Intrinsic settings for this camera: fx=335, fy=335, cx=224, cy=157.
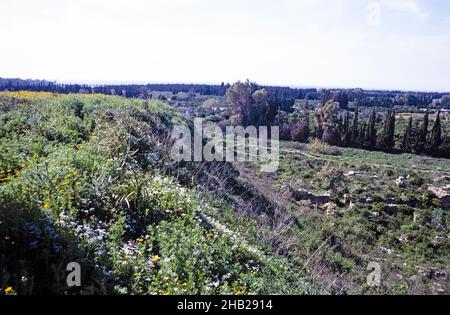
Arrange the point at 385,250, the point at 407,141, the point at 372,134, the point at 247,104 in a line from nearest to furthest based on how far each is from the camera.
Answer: the point at 385,250 → the point at 407,141 → the point at 372,134 → the point at 247,104

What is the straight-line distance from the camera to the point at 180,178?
811 cm

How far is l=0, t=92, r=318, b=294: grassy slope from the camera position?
3260 millimetres

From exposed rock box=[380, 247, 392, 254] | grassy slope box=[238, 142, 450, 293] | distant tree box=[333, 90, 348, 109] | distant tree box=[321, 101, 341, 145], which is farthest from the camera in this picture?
distant tree box=[333, 90, 348, 109]

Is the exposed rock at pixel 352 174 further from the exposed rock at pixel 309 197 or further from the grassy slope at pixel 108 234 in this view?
the grassy slope at pixel 108 234

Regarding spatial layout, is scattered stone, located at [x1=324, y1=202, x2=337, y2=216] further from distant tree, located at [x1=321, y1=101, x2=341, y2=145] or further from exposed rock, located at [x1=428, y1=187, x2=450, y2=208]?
distant tree, located at [x1=321, y1=101, x2=341, y2=145]

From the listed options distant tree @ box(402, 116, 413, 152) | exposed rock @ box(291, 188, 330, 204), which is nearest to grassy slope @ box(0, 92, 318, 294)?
exposed rock @ box(291, 188, 330, 204)

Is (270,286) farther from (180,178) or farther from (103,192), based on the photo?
(180,178)

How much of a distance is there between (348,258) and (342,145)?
138ft

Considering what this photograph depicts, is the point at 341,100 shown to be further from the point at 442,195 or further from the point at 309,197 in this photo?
the point at 309,197

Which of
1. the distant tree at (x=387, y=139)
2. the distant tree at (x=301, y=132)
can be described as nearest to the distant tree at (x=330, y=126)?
the distant tree at (x=301, y=132)

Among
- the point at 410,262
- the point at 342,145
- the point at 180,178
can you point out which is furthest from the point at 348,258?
the point at 342,145

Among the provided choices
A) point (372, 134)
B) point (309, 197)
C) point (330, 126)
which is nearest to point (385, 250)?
point (309, 197)

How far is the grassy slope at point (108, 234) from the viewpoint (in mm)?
3260

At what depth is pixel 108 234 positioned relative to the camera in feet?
13.2
